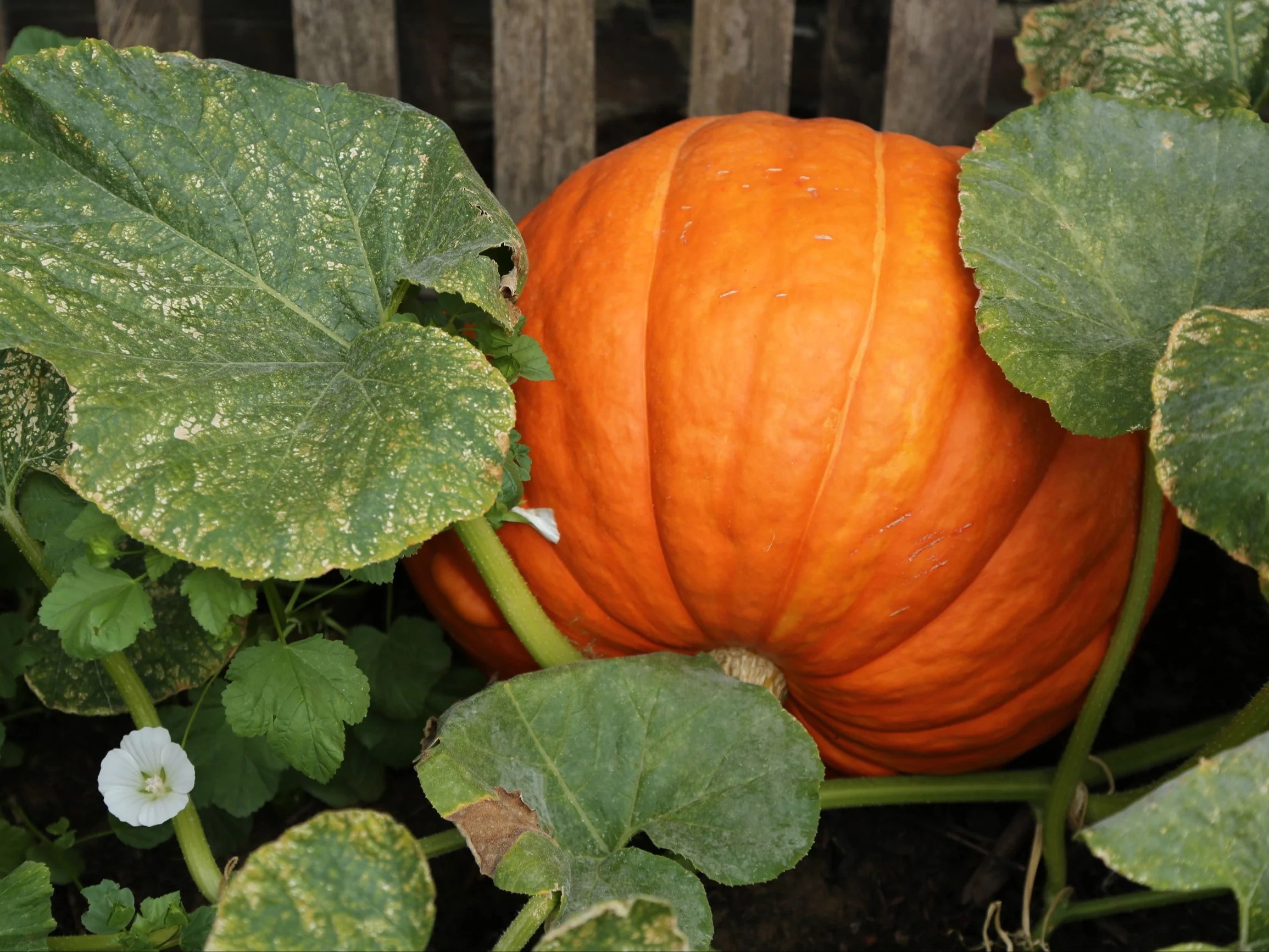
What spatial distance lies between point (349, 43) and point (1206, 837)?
65.3 inches

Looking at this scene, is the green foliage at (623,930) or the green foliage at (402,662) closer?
the green foliage at (623,930)

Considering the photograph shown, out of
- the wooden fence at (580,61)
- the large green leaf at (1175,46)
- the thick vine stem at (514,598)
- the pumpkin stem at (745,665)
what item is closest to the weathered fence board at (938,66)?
the wooden fence at (580,61)

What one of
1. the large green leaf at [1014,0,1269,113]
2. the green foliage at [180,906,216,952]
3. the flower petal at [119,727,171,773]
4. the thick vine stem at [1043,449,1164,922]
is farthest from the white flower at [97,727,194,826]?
the large green leaf at [1014,0,1269,113]

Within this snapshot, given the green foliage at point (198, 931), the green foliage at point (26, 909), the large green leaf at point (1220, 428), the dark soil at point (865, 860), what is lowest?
the dark soil at point (865, 860)

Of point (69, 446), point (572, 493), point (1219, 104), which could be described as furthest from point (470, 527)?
point (1219, 104)

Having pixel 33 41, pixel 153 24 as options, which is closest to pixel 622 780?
pixel 33 41

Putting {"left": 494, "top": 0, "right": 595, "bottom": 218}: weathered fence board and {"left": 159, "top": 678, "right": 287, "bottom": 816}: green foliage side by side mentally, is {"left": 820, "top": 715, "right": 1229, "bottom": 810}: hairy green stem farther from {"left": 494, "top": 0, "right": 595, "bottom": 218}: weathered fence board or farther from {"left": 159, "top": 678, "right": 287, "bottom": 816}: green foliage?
{"left": 494, "top": 0, "right": 595, "bottom": 218}: weathered fence board

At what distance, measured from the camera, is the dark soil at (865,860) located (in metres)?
1.47

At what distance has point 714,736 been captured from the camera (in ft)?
3.44

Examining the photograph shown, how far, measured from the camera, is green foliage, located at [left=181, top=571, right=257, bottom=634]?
1.03 metres

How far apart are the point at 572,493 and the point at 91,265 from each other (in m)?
0.51

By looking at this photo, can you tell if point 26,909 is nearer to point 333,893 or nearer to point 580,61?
point 333,893

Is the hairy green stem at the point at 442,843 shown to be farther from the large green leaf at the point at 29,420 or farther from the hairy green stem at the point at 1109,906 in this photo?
the hairy green stem at the point at 1109,906

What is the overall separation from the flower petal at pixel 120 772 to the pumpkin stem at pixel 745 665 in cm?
59
